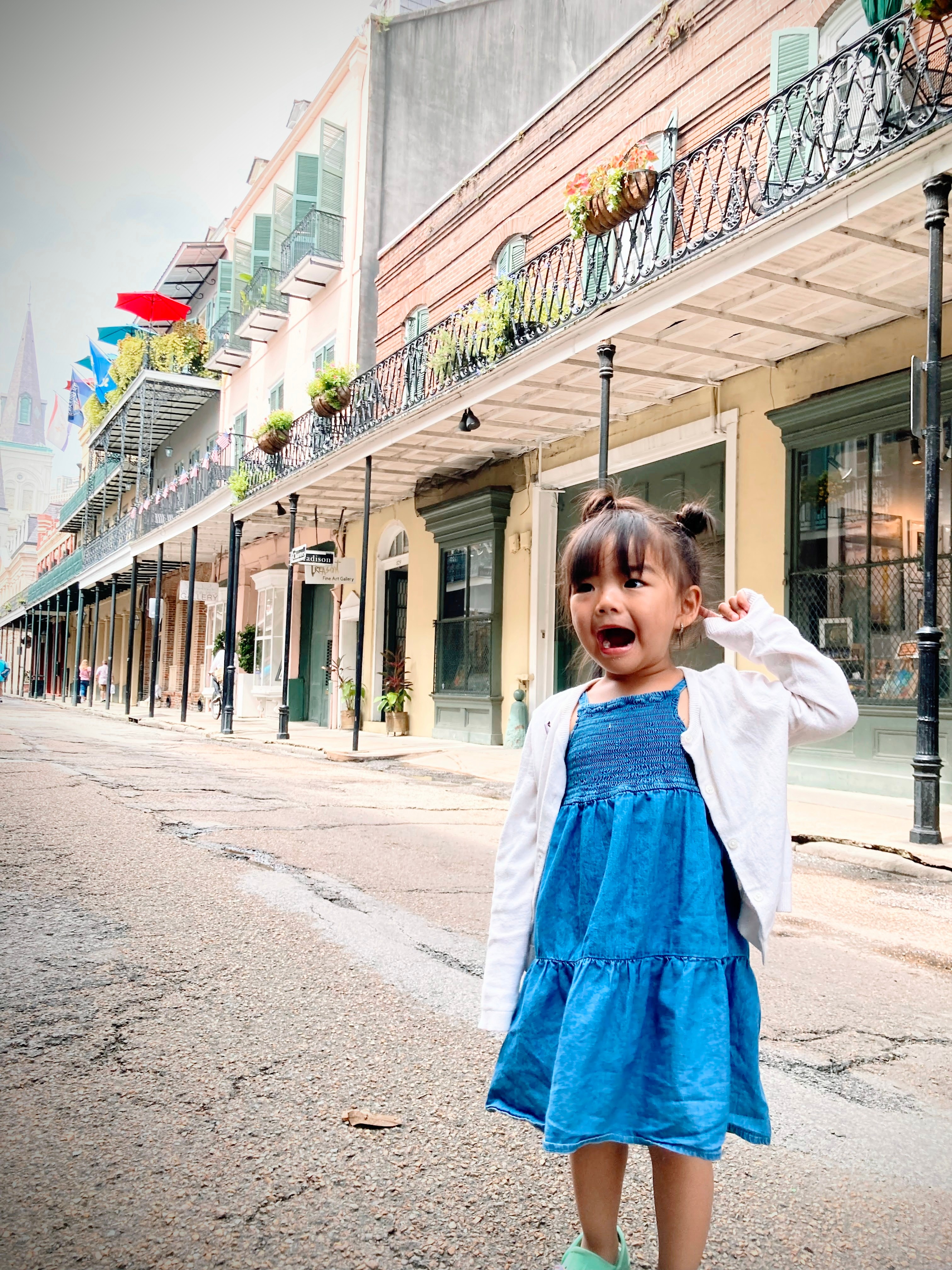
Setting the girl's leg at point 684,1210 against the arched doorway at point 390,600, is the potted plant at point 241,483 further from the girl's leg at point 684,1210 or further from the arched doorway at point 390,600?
the girl's leg at point 684,1210

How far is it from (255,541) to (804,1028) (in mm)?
22906

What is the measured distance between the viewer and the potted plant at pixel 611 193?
30.7 feet

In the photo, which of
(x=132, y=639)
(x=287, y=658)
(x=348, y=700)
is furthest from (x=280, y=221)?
(x=287, y=658)

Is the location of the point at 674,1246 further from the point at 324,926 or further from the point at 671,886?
the point at 324,926

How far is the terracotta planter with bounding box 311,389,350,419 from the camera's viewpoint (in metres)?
15.8

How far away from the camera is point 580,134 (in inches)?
543

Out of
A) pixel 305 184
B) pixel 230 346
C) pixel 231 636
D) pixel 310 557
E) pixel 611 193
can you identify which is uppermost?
pixel 305 184

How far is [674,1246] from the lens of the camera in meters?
1.57

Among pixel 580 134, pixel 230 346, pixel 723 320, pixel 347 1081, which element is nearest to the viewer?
pixel 347 1081

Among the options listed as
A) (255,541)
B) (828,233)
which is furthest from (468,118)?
(828,233)

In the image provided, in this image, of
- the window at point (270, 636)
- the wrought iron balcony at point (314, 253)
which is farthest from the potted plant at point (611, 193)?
the window at point (270, 636)

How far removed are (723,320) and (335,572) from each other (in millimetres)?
9374

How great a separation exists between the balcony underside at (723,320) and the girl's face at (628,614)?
588cm

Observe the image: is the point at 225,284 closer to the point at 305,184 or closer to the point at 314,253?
the point at 305,184
